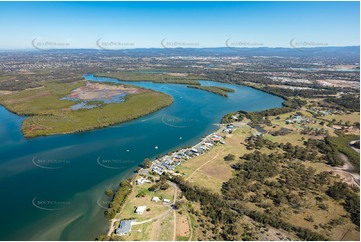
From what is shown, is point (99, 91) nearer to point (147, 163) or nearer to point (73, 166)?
point (73, 166)

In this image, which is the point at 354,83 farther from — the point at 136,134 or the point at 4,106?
the point at 4,106

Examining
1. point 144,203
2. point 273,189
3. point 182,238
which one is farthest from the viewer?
point 273,189

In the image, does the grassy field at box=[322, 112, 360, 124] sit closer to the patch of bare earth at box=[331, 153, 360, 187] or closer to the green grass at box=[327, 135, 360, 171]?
the green grass at box=[327, 135, 360, 171]

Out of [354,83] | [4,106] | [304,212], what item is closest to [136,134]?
[304,212]

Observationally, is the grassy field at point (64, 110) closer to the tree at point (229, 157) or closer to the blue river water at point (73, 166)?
the blue river water at point (73, 166)

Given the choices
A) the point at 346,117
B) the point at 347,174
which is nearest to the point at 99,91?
the point at 346,117

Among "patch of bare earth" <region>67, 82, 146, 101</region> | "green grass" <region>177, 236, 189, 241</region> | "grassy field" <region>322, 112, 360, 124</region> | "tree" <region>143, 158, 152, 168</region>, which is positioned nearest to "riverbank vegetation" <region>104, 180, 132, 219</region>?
"tree" <region>143, 158, 152, 168</region>

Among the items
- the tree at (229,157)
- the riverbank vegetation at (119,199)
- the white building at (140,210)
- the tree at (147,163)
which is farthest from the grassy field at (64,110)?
the white building at (140,210)
